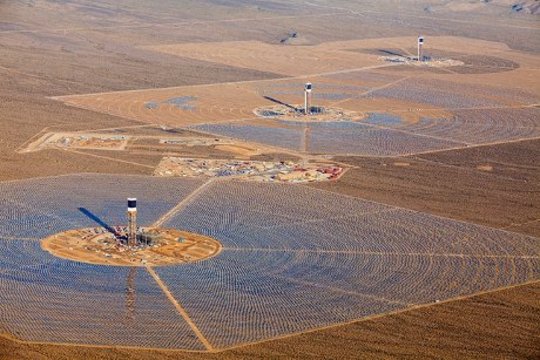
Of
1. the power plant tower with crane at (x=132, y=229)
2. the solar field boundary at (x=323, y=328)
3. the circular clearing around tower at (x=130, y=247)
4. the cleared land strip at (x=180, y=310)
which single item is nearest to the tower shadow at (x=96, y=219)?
the circular clearing around tower at (x=130, y=247)

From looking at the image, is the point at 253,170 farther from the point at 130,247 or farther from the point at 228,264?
the point at 228,264

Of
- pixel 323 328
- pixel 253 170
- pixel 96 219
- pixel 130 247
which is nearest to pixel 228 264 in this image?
pixel 130 247

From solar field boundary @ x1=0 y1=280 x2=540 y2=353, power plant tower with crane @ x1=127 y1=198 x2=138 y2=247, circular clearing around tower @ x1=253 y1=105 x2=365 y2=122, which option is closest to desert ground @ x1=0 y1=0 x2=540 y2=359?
solar field boundary @ x1=0 y1=280 x2=540 y2=353

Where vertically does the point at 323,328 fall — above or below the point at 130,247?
below

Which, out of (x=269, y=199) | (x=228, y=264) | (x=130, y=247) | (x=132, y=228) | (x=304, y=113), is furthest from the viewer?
(x=304, y=113)

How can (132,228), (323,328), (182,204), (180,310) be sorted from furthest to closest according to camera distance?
(182,204), (132,228), (180,310), (323,328)

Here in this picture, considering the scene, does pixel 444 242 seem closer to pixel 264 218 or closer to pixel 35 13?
pixel 264 218

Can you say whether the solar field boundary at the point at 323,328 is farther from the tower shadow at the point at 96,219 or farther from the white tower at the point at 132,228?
the tower shadow at the point at 96,219

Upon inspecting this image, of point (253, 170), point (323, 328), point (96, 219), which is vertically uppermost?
point (96, 219)
